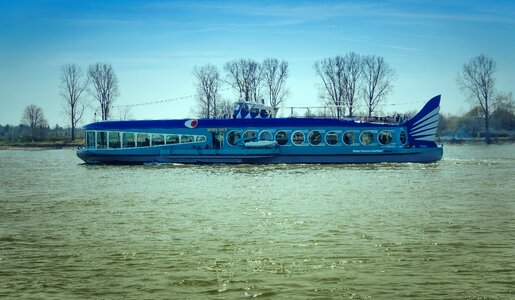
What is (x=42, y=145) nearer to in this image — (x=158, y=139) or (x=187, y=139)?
→ (x=158, y=139)

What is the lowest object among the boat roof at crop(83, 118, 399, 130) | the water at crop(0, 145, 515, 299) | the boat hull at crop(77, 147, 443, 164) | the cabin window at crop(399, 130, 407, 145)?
the water at crop(0, 145, 515, 299)

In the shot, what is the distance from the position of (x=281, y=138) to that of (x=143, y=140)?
32.1 ft

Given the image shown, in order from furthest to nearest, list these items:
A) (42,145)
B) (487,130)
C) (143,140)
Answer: (42,145) < (487,130) < (143,140)

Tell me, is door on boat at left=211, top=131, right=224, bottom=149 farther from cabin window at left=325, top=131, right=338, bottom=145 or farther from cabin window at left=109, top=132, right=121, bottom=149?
cabin window at left=325, top=131, right=338, bottom=145

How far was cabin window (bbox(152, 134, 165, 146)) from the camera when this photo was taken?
40.2 metres

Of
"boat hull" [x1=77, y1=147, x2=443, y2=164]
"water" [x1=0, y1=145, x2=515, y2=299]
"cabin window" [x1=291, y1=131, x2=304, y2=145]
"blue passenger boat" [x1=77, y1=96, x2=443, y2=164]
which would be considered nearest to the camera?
"water" [x1=0, y1=145, x2=515, y2=299]

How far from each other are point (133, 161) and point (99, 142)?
309cm

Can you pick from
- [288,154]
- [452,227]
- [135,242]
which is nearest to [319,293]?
[135,242]

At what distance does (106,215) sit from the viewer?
15734mm

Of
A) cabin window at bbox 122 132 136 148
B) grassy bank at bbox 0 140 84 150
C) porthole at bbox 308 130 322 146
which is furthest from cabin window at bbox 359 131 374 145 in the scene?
grassy bank at bbox 0 140 84 150

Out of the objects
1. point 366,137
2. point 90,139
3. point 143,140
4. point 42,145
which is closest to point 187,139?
point 143,140

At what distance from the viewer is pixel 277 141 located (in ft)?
128

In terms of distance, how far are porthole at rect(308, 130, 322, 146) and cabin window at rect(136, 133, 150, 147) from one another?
11394mm

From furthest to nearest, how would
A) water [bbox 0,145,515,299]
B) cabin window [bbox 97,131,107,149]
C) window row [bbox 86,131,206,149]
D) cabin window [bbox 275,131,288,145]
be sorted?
cabin window [bbox 97,131,107,149], window row [bbox 86,131,206,149], cabin window [bbox 275,131,288,145], water [bbox 0,145,515,299]
